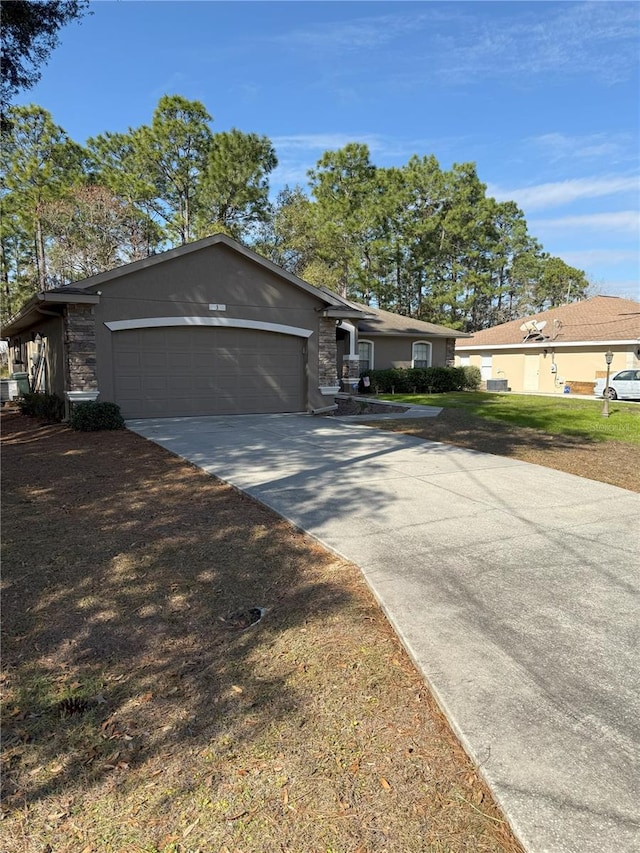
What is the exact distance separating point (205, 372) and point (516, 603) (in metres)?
11.2

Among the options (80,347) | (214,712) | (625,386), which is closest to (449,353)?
(625,386)

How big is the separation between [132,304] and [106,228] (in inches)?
783

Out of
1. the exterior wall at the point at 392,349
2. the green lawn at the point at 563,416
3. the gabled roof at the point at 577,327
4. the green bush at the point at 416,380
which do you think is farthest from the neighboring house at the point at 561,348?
the green lawn at the point at 563,416

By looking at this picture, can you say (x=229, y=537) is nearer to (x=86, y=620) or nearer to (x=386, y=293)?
(x=86, y=620)

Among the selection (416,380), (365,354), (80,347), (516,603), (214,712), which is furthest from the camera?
(416,380)

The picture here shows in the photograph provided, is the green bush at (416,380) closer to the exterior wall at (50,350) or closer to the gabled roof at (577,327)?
the gabled roof at (577,327)

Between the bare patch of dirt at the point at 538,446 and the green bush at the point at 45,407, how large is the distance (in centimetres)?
755

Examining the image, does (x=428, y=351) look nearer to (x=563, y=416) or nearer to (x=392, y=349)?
(x=392, y=349)

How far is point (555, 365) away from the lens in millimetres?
25875

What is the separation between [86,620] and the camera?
3.25 m

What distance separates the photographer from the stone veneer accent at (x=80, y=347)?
38.4ft

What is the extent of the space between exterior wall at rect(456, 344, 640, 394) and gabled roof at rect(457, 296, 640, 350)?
0.53 meters

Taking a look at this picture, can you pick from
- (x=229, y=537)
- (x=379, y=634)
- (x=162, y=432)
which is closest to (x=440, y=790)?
(x=379, y=634)

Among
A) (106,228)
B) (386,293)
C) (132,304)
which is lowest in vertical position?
(132,304)
